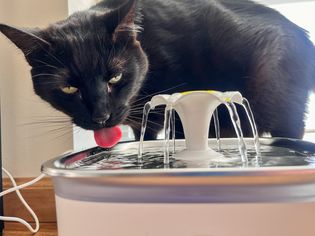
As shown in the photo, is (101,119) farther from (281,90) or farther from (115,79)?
(281,90)

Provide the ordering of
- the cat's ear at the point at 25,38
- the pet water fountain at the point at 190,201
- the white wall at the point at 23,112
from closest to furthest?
the pet water fountain at the point at 190,201, the cat's ear at the point at 25,38, the white wall at the point at 23,112

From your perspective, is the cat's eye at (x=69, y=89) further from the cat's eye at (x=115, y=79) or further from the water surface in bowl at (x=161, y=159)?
the water surface in bowl at (x=161, y=159)

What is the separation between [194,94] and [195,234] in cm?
16

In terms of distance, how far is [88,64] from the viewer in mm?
640

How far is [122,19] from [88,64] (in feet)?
0.33

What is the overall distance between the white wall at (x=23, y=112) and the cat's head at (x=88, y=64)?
0.05 meters

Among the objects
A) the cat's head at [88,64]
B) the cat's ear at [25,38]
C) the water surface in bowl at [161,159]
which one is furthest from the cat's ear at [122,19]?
the water surface in bowl at [161,159]

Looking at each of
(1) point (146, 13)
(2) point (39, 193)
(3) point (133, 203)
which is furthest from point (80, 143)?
(3) point (133, 203)

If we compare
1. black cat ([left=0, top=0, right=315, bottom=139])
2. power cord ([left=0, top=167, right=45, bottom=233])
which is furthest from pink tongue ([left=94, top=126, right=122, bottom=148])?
power cord ([left=0, top=167, right=45, bottom=233])

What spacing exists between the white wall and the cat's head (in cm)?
5

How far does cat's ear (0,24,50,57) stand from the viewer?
60 centimetres

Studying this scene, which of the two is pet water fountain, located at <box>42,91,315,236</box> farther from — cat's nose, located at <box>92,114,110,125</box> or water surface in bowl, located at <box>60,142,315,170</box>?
cat's nose, located at <box>92,114,110,125</box>

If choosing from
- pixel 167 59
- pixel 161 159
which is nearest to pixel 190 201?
pixel 161 159

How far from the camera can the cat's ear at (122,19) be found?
24.3 inches
